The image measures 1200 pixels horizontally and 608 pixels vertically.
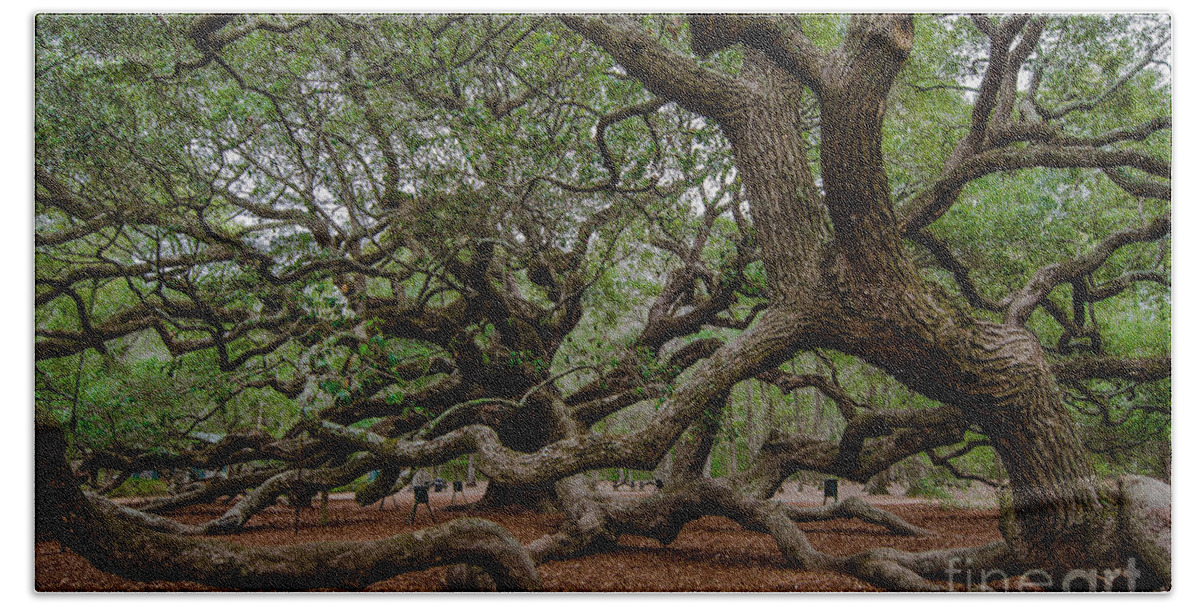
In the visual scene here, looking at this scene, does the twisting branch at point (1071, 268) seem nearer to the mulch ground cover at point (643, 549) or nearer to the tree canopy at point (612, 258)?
the tree canopy at point (612, 258)

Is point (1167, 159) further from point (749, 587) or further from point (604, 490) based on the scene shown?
point (604, 490)

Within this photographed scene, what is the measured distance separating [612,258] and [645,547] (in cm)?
144

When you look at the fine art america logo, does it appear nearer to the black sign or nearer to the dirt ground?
the dirt ground

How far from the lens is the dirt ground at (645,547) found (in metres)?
3.14

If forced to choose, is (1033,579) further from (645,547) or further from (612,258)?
(612,258)

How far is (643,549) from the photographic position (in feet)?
10.8

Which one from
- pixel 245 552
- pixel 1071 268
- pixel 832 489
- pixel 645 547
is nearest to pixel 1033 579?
pixel 832 489

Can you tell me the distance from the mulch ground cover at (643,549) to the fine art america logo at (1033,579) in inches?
5.0

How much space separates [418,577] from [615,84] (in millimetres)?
2565

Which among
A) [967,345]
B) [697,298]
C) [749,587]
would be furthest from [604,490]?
[967,345]

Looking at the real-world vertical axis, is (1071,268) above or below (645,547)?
above

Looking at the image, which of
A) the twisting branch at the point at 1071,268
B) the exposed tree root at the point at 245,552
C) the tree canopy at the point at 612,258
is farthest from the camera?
the twisting branch at the point at 1071,268

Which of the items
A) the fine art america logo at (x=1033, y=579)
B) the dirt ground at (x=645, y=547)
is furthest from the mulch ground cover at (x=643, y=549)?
the fine art america logo at (x=1033, y=579)

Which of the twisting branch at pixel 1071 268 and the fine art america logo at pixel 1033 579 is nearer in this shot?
the fine art america logo at pixel 1033 579
